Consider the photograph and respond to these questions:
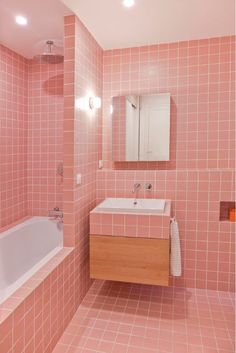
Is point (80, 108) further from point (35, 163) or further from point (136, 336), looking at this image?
point (136, 336)

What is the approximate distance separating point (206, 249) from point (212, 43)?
6.62 ft

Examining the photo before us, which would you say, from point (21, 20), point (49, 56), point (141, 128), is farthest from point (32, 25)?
point (141, 128)

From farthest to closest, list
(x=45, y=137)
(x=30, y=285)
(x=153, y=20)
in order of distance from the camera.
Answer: (x=45, y=137), (x=153, y=20), (x=30, y=285)

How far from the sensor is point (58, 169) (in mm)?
3070

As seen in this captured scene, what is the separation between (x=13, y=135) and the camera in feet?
9.71

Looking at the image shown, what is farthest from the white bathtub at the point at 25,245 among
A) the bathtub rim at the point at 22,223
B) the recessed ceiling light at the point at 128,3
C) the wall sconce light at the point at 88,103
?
the recessed ceiling light at the point at 128,3

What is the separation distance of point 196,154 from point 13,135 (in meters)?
1.98

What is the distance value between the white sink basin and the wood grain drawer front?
235mm

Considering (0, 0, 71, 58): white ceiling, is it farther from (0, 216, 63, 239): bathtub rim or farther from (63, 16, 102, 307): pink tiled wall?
(0, 216, 63, 239): bathtub rim

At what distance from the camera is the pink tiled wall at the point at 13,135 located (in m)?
2.81

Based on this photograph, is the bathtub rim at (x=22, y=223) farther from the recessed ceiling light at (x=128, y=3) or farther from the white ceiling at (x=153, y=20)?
Result: the recessed ceiling light at (x=128, y=3)

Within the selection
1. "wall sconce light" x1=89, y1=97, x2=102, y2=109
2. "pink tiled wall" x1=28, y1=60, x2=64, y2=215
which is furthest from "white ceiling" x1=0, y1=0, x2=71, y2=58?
"wall sconce light" x1=89, y1=97, x2=102, y2=109

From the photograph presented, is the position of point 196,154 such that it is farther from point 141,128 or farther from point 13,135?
point 13,135

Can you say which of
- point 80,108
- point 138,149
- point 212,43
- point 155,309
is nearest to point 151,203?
point 138,149
